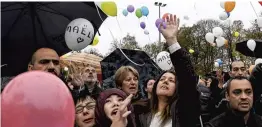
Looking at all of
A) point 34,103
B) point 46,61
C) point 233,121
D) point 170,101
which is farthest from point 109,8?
point 34,103

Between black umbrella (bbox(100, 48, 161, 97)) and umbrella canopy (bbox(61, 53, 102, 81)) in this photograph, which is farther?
umbrella canopy (bbox(61, 53, 102, 81))

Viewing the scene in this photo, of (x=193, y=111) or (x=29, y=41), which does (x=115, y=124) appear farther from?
(x=29, y=41)

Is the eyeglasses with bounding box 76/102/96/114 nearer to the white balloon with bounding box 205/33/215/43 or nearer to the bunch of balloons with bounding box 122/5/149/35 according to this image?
the bunch of balloons with bounding box 122/5/149/35

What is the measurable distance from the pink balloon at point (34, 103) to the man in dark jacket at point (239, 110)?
1.88 m

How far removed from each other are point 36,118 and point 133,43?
4211 centimetres

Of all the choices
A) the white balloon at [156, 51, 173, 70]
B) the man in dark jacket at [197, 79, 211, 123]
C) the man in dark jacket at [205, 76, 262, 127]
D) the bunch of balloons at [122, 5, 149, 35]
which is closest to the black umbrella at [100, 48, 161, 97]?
the white balloon at [156, 51, 173, 70]

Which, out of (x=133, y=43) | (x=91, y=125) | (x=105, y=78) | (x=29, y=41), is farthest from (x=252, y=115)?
(x=133, y=43)

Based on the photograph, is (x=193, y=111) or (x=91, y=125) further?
(x=193, y=111)

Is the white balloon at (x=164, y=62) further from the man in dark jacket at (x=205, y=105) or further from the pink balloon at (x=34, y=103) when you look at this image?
the pink balloon at (x=34, y=103)

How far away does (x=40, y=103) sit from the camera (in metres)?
2.13

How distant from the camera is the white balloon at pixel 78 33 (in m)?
5.20

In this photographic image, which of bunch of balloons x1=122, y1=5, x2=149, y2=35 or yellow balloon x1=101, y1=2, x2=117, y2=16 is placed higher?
bunch of balloons x1=122, y1=5, x2=149, y2=35

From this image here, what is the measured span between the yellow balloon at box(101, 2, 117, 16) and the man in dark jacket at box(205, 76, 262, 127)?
239cm

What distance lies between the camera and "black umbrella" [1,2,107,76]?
4656 mm
